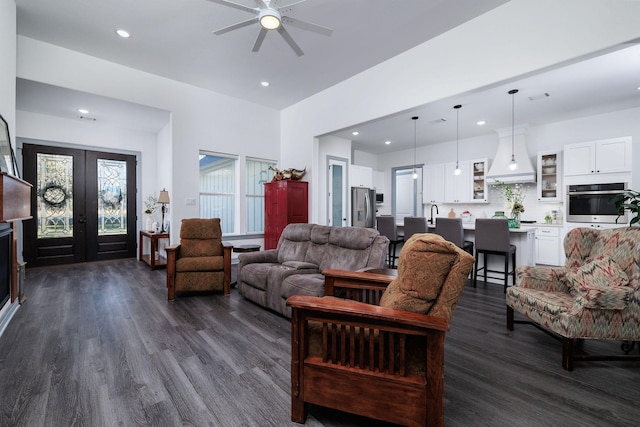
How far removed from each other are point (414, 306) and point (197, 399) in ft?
4.62

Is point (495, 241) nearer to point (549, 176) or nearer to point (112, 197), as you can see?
point (549, 176)

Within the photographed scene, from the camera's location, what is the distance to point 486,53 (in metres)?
3.04

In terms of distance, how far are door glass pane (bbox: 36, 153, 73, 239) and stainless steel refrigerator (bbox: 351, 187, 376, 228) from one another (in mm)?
5836

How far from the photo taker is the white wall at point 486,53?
2.37 meters

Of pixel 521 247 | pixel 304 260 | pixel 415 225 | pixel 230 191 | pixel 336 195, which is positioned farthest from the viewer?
pixel 336 195

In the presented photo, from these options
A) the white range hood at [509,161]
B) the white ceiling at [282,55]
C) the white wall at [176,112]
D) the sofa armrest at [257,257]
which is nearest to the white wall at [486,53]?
the white ceiling at [282,55]

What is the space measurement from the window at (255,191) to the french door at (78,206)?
2.60 metres

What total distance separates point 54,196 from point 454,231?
7363mm

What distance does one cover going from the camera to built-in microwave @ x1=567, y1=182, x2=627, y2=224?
15.6 ft

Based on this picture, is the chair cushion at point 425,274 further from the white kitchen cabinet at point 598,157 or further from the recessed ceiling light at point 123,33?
the white kitchen cabinet at point 598,157

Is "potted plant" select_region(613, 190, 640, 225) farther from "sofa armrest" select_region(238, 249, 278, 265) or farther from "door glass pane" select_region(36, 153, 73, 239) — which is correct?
"door glass pane" select_region(36, 153, 73, 239)

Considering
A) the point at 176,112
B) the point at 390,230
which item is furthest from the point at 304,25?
the point at 390,230

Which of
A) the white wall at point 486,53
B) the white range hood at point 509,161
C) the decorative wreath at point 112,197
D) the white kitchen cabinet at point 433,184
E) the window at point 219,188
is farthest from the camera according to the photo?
the white kitchen cabinet at point 433,184

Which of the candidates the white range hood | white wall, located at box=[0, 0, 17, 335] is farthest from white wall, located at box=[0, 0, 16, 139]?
the white range hood
